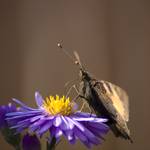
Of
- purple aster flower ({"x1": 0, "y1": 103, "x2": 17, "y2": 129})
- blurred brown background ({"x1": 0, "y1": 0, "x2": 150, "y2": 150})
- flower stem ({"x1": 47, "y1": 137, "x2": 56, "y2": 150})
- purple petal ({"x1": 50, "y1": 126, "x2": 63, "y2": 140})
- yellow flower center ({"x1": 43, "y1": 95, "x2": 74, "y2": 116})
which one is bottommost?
flower stem ({"x1": 47, "y1": 137, "x2": 56, "y2": 150})

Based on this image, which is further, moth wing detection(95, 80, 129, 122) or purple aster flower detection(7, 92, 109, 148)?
moth wing detection(95, 80, 129, 122)

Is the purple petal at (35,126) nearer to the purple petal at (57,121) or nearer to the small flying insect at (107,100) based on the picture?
the purple petal at (57,121)

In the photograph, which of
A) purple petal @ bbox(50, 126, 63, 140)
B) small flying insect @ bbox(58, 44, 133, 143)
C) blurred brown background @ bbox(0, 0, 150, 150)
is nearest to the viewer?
purple petal @ bbox(50, 126, 63, 140)

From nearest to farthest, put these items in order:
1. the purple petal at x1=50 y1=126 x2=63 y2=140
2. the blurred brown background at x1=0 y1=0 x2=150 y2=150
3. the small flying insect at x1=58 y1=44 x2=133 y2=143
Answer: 1. the purple petal at x1=50 y1=126 x2=63 y2=140
2. the small flying insect at x1=58 y1=44 x2=133 y2=143
3. the blurred brown background at x1=0 y1=0 x2=150 y2=150

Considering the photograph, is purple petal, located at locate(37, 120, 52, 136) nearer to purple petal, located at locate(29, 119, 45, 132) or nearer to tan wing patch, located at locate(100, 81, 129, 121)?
purple petal, located at locate(29, 119, 45, 132)

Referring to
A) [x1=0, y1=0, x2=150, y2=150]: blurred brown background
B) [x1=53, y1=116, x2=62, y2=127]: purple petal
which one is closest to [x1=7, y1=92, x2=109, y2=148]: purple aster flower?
[x1=53, y1=116, x2=62, y2=127]: purple petal

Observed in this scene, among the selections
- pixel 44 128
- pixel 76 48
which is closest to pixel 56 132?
pixel 44 128

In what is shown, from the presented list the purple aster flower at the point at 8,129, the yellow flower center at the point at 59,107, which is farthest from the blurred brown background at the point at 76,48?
the purple aster flower at the point at 8,129

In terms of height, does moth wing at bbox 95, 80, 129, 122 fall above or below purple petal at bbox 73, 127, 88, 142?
above
